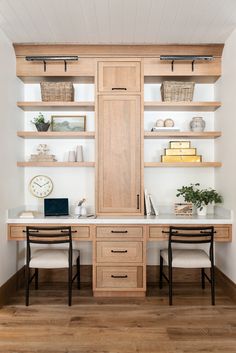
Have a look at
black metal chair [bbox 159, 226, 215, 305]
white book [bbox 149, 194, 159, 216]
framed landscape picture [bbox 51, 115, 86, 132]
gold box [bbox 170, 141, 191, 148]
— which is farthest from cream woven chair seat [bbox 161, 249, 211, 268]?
framed landscape picture [bbox 51, 115, 86, 132]

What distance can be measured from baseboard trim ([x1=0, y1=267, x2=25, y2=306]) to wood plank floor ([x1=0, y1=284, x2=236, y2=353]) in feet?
0.25

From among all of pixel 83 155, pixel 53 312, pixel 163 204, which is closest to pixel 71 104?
pixel 83 155

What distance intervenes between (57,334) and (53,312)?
43 centimetres

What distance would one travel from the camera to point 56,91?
3.64 metres

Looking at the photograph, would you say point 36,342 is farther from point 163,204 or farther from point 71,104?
point 71,104

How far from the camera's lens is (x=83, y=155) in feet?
12.8

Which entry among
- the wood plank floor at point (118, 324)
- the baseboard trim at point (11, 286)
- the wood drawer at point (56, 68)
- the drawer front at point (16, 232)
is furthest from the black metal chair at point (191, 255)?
the wood drawer at point (56, 68)

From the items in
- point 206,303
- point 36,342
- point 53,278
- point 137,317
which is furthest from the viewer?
point 53,278

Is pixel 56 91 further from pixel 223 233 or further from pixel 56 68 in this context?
pixel 223 233

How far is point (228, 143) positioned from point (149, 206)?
1.08 m

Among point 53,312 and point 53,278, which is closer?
point 53,312

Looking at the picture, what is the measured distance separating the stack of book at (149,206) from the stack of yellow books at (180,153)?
447 millimetres

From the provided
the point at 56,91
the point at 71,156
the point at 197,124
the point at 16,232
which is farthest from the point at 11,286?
the point at 197,124

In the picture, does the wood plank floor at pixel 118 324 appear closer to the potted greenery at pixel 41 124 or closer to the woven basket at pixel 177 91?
the potted greenery at pixel 41 124
